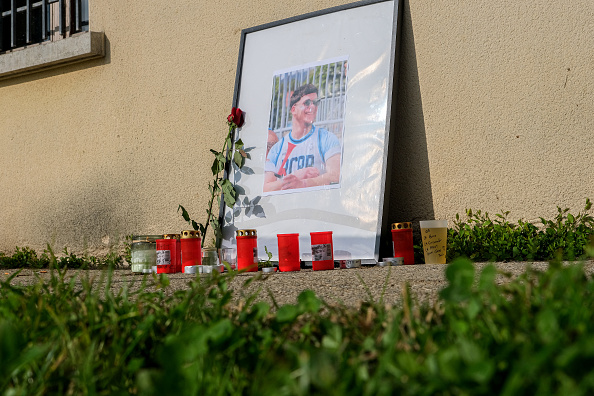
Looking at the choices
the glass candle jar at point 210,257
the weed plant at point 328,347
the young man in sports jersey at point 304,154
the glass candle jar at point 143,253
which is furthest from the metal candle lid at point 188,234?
the weed plant at point 328,347

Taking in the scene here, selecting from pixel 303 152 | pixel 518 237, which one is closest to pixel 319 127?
pixel 303 152

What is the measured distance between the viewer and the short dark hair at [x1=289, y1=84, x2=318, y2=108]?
3096 mm

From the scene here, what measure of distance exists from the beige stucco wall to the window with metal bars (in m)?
0.27

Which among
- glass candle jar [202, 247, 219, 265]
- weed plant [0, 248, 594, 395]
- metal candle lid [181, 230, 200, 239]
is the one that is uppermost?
metal candle lid [181, 230, 200, 239]

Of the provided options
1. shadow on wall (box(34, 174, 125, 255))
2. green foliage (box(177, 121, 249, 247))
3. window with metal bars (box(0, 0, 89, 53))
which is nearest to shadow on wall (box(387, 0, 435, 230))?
green foliage (box(177, 121, 249, 247))

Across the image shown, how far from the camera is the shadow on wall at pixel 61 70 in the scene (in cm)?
405

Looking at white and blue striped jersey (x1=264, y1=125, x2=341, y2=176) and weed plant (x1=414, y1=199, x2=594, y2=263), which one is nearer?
weed plant (x1=414, y1=199, x2=594, y2=263)

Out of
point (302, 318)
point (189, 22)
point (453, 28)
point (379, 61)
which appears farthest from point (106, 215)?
point (302, 318)

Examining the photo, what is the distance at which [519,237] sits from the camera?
256 centimetres

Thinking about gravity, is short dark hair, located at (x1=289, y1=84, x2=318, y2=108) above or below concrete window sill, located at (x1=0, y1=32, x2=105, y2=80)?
below

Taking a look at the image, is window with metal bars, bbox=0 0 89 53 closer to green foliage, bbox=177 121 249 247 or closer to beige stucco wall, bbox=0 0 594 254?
beige stucco wall, bbox=0 0 594 254

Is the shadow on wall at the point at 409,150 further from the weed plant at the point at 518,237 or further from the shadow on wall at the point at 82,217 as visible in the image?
the shadow on wall at the point at 82,217

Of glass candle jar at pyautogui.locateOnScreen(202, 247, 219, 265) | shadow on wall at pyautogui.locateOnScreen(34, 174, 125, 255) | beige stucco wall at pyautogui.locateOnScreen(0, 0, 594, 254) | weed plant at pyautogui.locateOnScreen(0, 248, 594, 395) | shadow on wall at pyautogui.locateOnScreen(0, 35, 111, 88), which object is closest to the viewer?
weed plant at pyautogui.locateOnScreen(0, 248, 594, 395)

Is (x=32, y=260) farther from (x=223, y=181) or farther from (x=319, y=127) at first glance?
(x=319, y=127)
